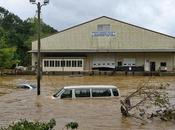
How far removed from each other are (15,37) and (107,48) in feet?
114

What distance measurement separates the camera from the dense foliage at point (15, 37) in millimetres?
89812

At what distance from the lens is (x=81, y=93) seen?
29953 millimetres

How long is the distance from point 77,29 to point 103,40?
17.0 ft

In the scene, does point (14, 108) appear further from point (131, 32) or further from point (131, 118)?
point (131, 32)

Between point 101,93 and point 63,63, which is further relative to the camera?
point 63,63

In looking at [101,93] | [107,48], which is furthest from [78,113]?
[107,48]

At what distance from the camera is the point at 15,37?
385ft

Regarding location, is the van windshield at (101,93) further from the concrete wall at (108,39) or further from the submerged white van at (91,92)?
the concrete wall at (108,39)

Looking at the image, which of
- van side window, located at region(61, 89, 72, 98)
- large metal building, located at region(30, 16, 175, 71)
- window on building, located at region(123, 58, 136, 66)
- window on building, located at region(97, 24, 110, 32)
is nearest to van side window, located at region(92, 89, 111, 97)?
van side window, located at region(61, 89, 72, 98)

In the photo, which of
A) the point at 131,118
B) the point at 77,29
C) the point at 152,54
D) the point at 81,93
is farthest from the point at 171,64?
the point at 131,118

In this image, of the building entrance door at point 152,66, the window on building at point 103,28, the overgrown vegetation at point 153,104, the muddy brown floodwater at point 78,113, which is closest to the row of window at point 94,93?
the muddy brown floodwater at point 78,113

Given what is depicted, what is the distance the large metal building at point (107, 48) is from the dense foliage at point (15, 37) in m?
5.30

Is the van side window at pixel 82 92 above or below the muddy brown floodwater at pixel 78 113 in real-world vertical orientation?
above

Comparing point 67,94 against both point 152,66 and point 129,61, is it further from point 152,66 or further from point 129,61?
point 129,61
